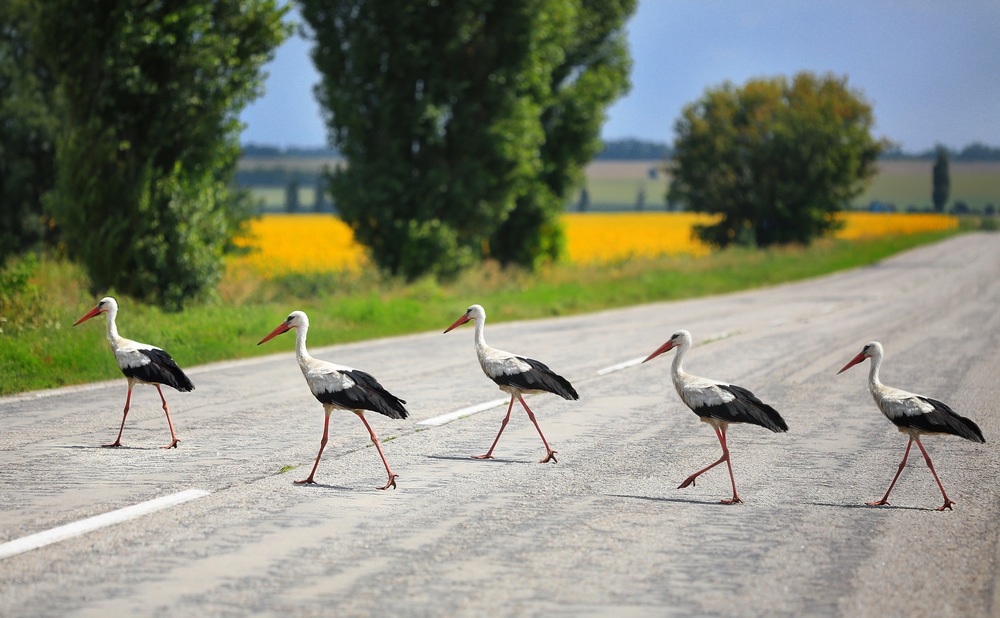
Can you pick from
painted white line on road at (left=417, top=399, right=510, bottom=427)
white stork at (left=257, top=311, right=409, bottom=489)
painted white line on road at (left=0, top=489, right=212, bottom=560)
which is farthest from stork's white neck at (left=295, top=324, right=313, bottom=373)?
painted white line on road at (left=417, top=399, right=510, bottom=427)

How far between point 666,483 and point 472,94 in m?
23.5

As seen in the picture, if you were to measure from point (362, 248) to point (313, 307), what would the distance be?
7.69m

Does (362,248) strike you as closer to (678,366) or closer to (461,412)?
(461,412)

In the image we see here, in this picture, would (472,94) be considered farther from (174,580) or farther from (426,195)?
(174,580)

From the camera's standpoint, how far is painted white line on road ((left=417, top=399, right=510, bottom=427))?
37.5ft

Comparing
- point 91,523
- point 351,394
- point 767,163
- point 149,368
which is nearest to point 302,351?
point 351,394

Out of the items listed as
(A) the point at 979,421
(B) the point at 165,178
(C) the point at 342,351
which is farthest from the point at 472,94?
(A) the point at 979,421

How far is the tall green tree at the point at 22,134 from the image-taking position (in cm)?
2897

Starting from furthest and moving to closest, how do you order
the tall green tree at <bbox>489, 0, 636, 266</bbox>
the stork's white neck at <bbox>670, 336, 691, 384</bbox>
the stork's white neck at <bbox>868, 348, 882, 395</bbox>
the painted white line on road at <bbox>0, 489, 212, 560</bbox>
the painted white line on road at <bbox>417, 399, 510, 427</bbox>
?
1. the tall green tree at <bbox>489, 0, 636, 266</bbox>
2. the painted white line on road at <bbox>417, 399, 510, 427</bbox>
3. the stork's white neck at <bbox>670, 336, 691, 384</bbox>
4. the stork's white neck at <bbox>868, 348, 882, 395</bbox>
5. the painted white line on road at <bbox>0, 489, 212, 560</bbox>

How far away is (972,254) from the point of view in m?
60.2

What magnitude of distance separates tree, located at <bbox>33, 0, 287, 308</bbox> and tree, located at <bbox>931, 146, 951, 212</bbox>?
162765mm

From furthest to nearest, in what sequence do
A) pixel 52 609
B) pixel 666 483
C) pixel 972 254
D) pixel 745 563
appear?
pixel 972 254, pixel 666 483, pixel 745 563, pixel 52 609

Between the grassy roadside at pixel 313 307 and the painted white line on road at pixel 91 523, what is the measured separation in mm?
6451

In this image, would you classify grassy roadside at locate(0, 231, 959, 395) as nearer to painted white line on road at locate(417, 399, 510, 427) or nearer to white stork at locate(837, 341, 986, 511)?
painted white line on road at locate(417, 399, 510, 427)
